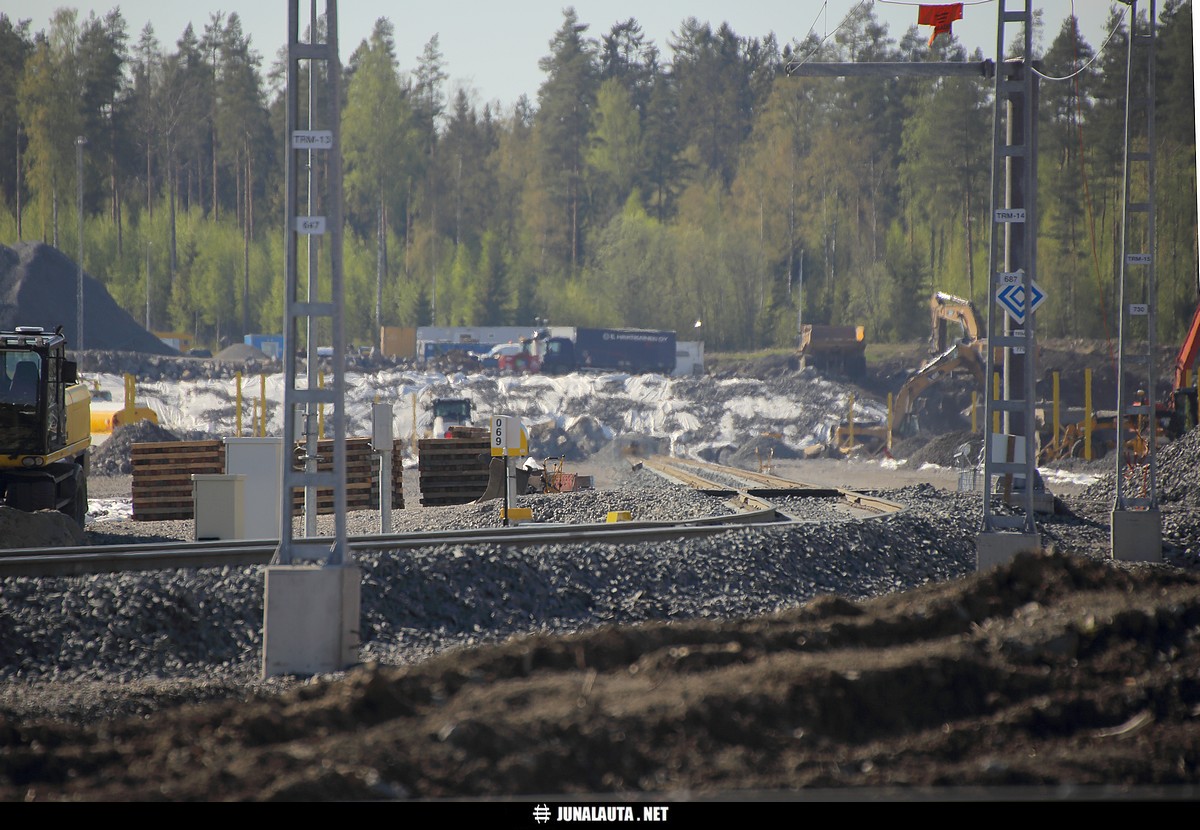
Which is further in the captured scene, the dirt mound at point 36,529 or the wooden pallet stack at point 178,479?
the wooden pallet stack at point 178,479

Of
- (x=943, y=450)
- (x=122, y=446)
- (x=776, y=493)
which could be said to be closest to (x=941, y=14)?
(x=776, y=493)

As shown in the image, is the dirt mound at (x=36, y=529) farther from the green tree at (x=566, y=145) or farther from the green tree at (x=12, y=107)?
the green tree at (x=566, y=145)

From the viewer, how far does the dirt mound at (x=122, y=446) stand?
1459 inches

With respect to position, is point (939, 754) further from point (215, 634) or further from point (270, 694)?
point (215, 634)

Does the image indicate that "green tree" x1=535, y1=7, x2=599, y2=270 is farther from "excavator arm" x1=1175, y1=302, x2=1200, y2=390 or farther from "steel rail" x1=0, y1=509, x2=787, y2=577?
"steel rail" x1=0, y1=509, x2=787, y2=577

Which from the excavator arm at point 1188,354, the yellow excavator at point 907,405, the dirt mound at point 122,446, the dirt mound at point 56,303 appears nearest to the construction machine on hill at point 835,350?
the yellow excavator at point 907,405

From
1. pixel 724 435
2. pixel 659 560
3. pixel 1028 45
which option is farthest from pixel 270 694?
pixel 724 435

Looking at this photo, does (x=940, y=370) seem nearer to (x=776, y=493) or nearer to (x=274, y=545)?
(x=776, y=493)

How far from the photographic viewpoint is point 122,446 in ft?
125

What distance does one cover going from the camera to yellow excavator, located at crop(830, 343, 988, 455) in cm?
4259

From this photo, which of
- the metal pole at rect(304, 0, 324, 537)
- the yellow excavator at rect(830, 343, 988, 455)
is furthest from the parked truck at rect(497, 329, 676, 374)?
the metal pole at rect(304, 0, 324, 537)

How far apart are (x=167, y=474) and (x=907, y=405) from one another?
97.4 feet

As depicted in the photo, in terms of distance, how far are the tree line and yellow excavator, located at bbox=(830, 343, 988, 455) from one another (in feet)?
78.5

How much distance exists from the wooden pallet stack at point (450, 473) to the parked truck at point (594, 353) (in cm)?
3649
